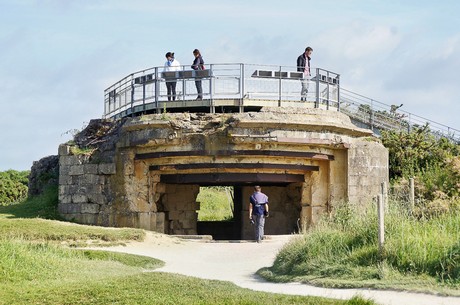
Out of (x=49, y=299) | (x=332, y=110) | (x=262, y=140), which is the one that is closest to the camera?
(x=49, y=299)

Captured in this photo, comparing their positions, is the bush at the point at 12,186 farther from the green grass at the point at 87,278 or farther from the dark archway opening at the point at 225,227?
the green grass at the point at 87,278

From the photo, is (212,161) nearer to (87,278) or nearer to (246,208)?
(246,208)

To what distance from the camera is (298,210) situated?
2930 cm

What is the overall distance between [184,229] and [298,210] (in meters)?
4.02

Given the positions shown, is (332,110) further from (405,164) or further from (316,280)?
(316,280)

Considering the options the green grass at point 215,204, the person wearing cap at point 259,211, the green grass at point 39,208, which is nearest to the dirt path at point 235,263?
the person wearing cap at point 259,211

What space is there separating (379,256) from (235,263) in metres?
4.91

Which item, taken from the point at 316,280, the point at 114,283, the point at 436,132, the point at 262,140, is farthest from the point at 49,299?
the point at 436,132

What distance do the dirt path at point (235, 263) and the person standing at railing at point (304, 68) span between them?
4614 millimetres

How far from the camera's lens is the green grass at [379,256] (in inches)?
584

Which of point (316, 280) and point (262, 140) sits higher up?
point (262, 140)

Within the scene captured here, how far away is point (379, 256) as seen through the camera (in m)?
16.0

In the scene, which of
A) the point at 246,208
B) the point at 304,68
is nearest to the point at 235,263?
the point at 304,68

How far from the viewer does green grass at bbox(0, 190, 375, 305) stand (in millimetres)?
13586
